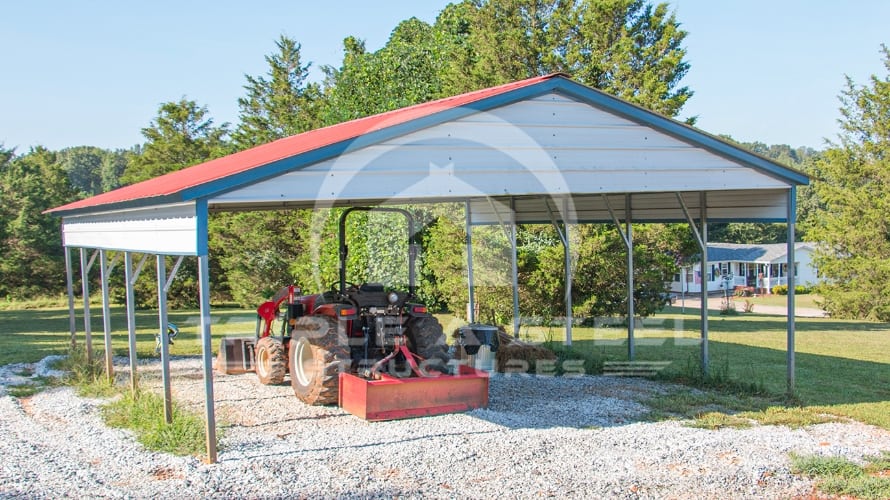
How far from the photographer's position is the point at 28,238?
27688mm

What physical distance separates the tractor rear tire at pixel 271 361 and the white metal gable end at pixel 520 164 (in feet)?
8.62

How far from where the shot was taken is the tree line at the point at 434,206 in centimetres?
1892

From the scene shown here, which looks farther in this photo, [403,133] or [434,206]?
[434,206]

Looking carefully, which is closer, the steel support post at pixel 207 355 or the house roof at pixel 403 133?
the steel support post at pixel 207 355

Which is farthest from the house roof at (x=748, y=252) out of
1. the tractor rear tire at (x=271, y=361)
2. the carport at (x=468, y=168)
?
the tractor rear tire at (x=271, y=361)

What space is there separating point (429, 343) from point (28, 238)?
23.7 meters

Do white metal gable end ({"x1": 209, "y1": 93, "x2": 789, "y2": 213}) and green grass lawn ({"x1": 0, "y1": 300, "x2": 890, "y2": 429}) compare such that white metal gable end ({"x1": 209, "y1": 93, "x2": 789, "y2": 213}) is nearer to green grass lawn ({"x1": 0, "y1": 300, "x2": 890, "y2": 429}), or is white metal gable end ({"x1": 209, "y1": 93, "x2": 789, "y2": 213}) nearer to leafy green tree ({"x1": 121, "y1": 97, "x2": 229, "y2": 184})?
green grass lawn ({"x1": 0, "y1": 300, "x2": 890, "y2": 429})

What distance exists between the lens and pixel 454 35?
3014cm

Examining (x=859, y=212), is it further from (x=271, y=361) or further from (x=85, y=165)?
(x=85, y=165)

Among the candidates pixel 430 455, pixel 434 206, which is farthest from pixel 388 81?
pixel 430 455

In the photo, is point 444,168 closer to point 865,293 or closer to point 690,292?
point 865,293

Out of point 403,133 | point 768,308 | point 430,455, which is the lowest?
point 768,308

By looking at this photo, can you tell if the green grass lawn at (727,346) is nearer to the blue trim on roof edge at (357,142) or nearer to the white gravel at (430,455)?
the white gravel at (430,455)

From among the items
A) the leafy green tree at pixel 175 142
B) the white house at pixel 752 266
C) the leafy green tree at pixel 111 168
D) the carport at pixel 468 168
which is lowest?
the white house at pixel 752 266
